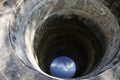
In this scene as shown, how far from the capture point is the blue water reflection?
3.83 m

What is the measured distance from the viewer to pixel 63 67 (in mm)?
3971

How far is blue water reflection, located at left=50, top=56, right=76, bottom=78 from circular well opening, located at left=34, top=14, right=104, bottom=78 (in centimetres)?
4

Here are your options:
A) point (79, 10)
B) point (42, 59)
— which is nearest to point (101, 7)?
point (79, 10)

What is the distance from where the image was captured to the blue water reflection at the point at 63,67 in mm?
3834

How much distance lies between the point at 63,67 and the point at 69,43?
398mm

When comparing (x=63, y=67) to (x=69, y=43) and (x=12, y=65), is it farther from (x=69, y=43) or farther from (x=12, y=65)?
(x=12, y=65)

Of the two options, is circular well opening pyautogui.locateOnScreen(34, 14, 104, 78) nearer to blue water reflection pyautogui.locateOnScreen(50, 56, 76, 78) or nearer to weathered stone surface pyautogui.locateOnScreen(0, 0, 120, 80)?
blue water reflection pyautogui.locateOnScreen(50, 56, 76, 78)

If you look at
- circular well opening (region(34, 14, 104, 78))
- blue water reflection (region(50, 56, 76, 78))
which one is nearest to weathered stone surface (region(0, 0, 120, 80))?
circular well opening (region(34, 14, 104, 78))

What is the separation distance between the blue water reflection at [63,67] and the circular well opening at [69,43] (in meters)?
0.04

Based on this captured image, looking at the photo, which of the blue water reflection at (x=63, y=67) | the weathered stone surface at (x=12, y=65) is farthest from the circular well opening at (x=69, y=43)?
the weathered stone surface at (x=12, y=65)

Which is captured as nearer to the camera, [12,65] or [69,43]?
[12,65]

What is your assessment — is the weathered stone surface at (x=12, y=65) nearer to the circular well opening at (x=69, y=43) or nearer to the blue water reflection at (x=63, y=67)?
the circular well opening at (x=69, y=43)

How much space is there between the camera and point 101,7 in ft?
10.2

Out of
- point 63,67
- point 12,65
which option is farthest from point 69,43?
point 12,65
